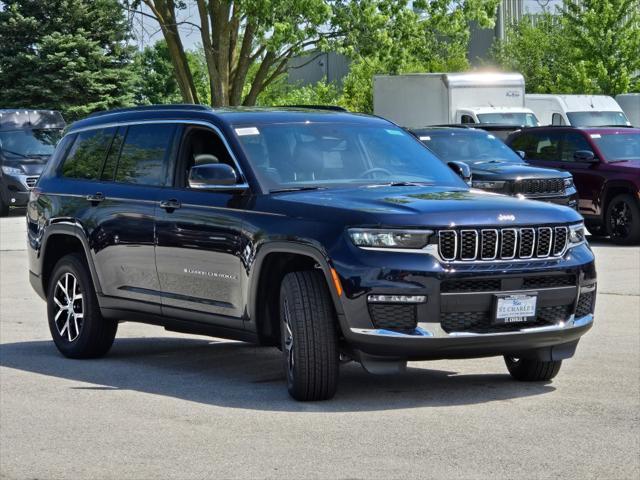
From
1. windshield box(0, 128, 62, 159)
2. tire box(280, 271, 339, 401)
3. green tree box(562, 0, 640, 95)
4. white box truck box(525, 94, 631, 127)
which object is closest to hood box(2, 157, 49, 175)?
windshield box(0, 128, 62, 159)

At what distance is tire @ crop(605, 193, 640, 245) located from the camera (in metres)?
21.5

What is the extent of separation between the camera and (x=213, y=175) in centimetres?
886

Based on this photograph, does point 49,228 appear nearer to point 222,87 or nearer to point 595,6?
point 222,87

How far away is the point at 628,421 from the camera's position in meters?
7.79

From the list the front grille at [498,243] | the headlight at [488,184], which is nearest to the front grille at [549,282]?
the front grille at [498,243]

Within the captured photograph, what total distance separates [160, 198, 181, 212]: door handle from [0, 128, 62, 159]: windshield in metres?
24.6

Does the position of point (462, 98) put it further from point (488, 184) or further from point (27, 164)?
point (488, 184)

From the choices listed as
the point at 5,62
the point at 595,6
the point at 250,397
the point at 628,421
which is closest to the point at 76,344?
the point at 250,397

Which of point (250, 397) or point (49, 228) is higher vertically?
point (49, 228)

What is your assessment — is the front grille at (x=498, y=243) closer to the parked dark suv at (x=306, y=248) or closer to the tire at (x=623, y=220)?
the parked dark suv at (x=306, y=248)

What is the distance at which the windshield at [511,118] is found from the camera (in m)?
33.8

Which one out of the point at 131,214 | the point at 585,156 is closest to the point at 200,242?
the point at 131,214

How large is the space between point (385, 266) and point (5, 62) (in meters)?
45.7

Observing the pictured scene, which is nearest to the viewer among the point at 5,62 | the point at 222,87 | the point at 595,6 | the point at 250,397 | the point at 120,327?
the point at 250,397
